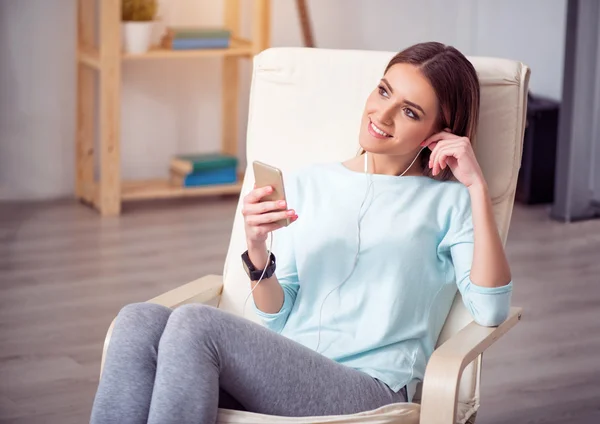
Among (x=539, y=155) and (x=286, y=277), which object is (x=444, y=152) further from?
(x=539, y=155)

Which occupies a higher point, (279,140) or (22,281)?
(279,140)

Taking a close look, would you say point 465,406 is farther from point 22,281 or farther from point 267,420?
point 22,281

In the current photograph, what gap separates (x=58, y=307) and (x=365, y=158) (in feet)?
5.14

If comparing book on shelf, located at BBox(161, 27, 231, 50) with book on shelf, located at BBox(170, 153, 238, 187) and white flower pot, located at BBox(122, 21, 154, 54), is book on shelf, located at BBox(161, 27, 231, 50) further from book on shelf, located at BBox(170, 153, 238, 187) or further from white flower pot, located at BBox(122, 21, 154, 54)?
book on shelf, located at BBox(170, 153, 238, 187)

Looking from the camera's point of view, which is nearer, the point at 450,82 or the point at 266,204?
the point at 266,204

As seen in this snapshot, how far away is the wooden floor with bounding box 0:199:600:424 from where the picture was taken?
2611 millimetres

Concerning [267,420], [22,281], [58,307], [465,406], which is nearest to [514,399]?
[465,406]

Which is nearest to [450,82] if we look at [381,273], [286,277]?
[381,273]

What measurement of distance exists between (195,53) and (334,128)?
2284 mm

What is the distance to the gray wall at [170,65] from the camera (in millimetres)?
4418

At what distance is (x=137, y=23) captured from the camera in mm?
4207

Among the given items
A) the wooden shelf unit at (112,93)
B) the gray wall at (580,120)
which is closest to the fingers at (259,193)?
the wooden shelf unit at (112,93)

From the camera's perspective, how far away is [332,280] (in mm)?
1897

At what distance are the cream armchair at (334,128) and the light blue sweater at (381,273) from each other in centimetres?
7
